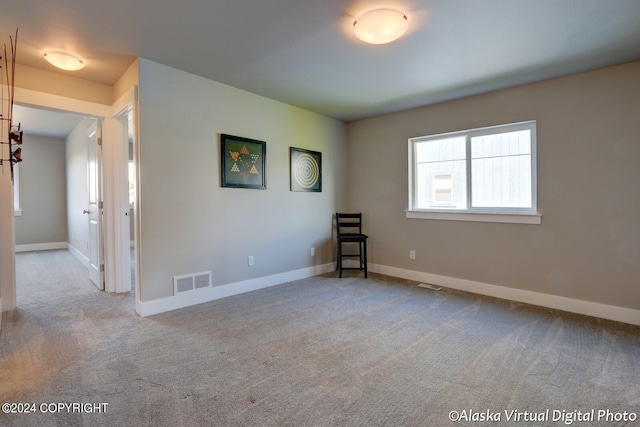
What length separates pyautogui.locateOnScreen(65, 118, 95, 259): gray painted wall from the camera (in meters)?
5.35

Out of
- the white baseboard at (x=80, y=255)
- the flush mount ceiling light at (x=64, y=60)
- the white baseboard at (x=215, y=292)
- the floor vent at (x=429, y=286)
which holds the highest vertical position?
the flush mount ceiling light at (x=64, y=60)

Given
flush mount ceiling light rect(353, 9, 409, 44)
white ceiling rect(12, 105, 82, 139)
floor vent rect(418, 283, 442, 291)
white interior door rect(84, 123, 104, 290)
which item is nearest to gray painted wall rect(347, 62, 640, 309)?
floor vent rect(418, 283, 442, 291)

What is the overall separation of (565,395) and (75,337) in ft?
11.5

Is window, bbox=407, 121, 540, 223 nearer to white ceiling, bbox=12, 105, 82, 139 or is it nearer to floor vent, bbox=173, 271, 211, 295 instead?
floor vent, bbox=173, 271, 211, 295

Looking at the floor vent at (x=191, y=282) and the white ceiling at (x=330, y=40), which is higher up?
the white ceiling at (x=330, y=40)

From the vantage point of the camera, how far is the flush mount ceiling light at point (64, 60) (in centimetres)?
279

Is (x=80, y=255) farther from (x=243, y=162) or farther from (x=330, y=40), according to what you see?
(x=330, y=40)

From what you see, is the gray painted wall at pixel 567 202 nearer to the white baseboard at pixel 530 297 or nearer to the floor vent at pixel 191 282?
the white baseboard at pixel 530 297

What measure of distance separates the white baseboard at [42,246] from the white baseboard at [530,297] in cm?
725

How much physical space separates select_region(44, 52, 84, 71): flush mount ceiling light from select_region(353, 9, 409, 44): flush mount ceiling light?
100 inches

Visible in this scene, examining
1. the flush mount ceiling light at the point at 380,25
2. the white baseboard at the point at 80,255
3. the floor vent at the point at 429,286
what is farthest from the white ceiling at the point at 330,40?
the white baseboard at the point at 80,255

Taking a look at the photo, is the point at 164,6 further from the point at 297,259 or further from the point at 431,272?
the point at 431,272

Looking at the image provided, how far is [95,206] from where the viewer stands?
4230 mm

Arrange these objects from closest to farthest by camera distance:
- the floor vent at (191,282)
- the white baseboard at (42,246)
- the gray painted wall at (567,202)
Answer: the gray painted wall at (567,202) → the floor vent at (191,282) → the white baseboard at (42,246)
